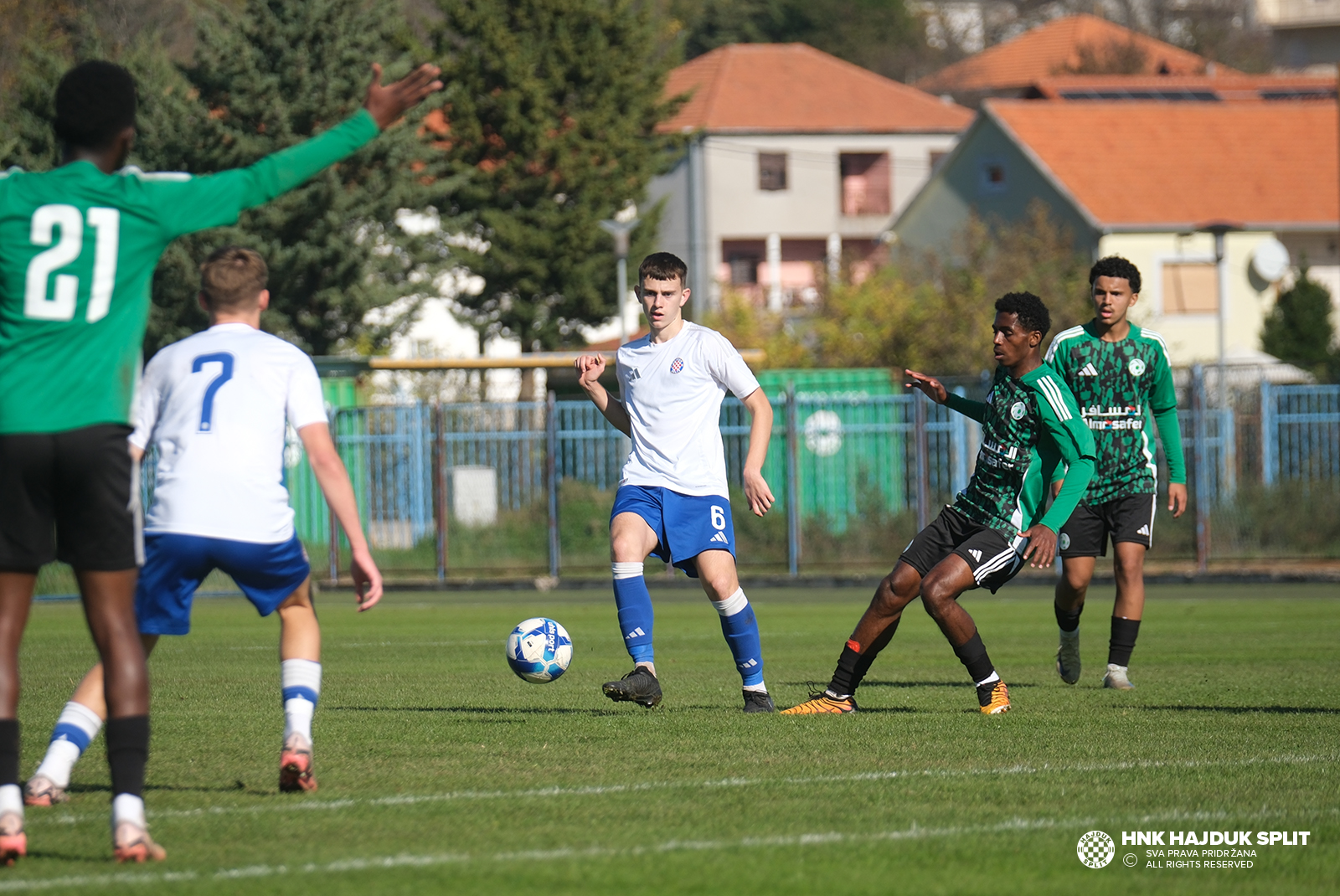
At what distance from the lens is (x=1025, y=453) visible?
8539 mm

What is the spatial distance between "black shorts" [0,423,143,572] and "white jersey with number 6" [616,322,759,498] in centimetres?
383

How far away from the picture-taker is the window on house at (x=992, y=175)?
1912 inches

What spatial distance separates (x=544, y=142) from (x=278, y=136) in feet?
28.1

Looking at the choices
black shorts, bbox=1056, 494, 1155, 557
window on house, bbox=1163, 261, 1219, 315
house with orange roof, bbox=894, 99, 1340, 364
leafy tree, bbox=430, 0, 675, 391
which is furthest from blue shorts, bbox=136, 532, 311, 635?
window on house, bbox=1163, 261, 1219, 315

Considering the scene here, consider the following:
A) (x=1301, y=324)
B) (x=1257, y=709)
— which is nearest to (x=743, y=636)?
(x=1257, y=709)

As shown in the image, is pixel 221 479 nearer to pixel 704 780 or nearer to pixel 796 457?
pixel 704 780

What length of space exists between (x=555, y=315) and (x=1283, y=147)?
73.5ft

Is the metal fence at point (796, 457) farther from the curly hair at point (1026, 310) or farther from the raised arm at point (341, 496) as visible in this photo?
the raised arm at point (341, 496)

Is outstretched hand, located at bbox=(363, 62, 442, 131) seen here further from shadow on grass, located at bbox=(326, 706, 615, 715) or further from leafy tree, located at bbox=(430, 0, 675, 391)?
leafy tree, located at bbox=(430, 0, 675, 391)

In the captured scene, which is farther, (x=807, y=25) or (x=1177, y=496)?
(x=807, y=25)

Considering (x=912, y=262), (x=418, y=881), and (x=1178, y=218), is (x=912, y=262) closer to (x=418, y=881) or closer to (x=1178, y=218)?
(x=1178, y=218)

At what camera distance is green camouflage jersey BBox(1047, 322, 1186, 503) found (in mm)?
9938

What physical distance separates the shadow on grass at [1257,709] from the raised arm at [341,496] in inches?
178

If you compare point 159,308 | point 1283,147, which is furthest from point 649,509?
point 1283,147
